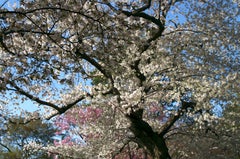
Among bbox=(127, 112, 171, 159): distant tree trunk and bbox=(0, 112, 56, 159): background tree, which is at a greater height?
bbox=(0, 112, 56, 159): background tree

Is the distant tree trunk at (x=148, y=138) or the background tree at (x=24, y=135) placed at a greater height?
the background tree at (x=24, y=135)

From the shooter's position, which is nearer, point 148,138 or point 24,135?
point 148,138

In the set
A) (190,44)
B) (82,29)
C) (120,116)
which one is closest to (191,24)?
(190,44)

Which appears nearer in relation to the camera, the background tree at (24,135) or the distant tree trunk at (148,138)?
the distant tree trunk at (148,138)

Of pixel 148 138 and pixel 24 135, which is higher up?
pixel 24 135

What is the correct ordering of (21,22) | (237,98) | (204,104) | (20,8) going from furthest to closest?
1. (237,98)
2. (204,104)
3. (21,22)
4. (20,8)

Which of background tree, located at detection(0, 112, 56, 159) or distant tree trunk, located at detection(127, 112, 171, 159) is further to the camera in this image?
background tree, located at detection(0, 112, 56, 159)

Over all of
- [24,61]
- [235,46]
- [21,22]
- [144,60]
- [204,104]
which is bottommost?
[24,61]

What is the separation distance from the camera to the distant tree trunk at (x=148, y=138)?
1097cm

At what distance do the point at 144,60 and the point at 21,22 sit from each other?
7.26 m

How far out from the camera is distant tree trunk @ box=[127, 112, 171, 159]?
1097cm

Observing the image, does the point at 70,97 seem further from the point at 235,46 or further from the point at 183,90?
the point at 235,46

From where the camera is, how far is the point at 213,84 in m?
10.9

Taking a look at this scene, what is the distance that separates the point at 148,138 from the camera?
11227 millimetres
